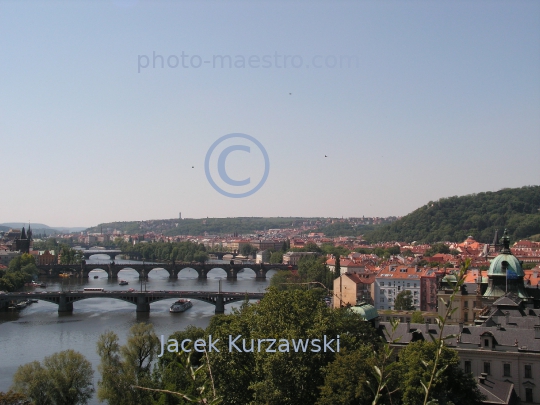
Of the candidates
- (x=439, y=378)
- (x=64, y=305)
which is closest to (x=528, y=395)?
(x=439, y=378)

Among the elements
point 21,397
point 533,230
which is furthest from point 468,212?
point 21,397

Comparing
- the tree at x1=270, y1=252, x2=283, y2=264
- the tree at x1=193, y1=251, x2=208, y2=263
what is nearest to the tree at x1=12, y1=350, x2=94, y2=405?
the tree at x1=270, y1=252, x2=283, y2=264

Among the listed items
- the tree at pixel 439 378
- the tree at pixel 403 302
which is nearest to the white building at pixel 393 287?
the tree at pixel 403 302

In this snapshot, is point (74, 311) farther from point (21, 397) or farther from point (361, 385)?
point (361, 385)

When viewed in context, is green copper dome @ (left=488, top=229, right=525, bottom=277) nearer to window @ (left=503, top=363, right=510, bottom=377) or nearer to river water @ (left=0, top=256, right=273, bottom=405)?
window @ (left=503, top=363, right=510, bottom=377)

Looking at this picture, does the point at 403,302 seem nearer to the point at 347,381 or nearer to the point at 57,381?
the point at 57,381

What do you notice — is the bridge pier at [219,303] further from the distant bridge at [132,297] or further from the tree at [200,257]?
the tree at [200,257]
